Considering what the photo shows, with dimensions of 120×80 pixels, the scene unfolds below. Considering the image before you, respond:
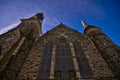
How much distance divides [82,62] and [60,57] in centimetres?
185

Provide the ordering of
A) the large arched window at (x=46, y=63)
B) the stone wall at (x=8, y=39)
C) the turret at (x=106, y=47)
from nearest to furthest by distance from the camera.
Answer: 1. the large arched window at (x=46, y=63)
2. the turret at (x=106, y=47)
3. the stone wall at (x=8, y=39)

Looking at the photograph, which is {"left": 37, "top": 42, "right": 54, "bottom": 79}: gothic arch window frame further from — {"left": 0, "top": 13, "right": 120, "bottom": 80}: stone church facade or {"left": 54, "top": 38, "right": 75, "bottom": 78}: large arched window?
{"left": 54, "top": 38, "right": 75, "bottom": 78}: large arched window

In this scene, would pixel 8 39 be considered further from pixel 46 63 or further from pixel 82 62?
pixel 82 62

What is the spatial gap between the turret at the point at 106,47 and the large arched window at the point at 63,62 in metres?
2.76

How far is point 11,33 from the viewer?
1494cm

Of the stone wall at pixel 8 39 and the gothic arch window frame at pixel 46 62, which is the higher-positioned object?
the stone wall at pixel 8 39

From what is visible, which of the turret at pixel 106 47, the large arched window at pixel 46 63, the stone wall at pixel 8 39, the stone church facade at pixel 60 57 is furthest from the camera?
the stone wall at pixel 8 39

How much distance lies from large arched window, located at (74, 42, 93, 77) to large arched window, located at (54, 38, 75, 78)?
63 centimetres

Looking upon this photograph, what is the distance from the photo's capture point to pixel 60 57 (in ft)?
36.9

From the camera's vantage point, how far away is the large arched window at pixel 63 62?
31.4 ft

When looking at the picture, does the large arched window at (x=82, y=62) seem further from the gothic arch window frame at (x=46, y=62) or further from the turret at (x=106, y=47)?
the gothic arch window frame at (x=46, y=62)

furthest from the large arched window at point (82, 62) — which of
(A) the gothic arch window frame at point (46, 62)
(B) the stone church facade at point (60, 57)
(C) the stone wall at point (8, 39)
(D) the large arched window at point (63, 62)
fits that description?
(C) the stone wall at point (8, 39)

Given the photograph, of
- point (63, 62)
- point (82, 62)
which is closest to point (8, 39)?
point (63, 62)

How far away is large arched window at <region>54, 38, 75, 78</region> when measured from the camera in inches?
376
